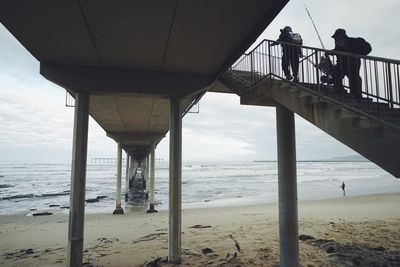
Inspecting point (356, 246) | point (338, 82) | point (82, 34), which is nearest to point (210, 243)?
point (356, 246)

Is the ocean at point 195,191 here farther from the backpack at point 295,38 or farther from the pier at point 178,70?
the backpack at point 295,38

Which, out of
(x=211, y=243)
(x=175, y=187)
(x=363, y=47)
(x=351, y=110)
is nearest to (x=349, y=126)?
(x=351, y=110)

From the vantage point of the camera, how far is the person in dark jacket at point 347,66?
6.41m

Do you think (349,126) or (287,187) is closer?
(349,126)

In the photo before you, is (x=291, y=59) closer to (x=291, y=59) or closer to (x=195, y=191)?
(x=291, y=59)

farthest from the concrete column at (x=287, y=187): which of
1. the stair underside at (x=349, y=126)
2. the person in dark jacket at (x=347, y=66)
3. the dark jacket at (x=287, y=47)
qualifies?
the dark jacket at (x=287, y=47)

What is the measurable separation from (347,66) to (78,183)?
6773 millimetres

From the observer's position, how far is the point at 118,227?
47.4ft

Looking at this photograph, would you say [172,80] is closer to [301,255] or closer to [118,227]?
[301,255]

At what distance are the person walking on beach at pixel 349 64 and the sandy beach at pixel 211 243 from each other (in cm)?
431

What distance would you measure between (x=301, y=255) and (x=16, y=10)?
839cm

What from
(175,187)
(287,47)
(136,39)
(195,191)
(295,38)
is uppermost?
(295,38)

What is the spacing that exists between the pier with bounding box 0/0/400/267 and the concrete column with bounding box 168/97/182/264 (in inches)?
1.1

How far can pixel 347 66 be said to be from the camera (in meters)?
6.49
